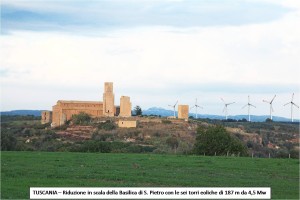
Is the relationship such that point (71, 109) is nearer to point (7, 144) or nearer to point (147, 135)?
point (147, 135)

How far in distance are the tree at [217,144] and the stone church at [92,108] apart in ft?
199

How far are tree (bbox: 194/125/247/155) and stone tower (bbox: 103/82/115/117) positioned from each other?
6250cm

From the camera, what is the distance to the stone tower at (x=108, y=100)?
112438mm

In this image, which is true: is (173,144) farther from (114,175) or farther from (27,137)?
(114,175)

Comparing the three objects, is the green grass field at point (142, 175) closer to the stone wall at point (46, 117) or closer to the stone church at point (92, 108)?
the stone church at point (92, 108)

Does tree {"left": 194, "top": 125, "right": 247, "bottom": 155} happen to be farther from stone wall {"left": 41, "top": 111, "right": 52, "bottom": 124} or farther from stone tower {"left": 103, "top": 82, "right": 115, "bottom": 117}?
stone wall {"left": 41, "top": 111, "right": 52, "bottom": 124}

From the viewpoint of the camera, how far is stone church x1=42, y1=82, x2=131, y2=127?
110562 millimetres

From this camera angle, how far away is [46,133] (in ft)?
296

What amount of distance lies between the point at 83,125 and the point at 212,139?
2071 inches
